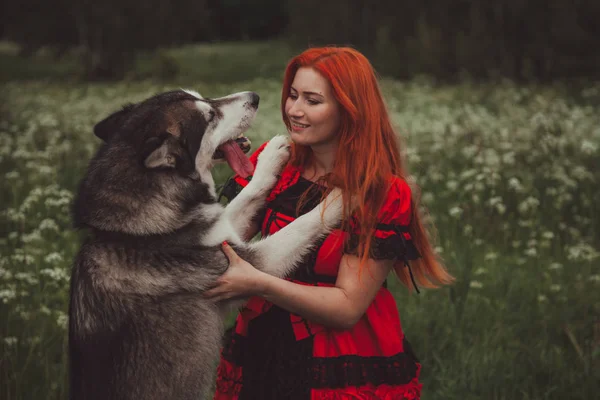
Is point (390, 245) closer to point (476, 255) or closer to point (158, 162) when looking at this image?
point (158, 162)

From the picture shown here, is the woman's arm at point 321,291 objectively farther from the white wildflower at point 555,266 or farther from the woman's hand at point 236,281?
the white wildflower at point 555,266

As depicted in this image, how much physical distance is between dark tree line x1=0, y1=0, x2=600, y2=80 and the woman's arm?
38.2 ft

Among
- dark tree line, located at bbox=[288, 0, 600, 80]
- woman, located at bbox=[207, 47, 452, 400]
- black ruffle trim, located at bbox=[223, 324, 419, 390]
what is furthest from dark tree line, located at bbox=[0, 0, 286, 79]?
black ruffle trim, located at bbox=[223, 324, 419, 390]

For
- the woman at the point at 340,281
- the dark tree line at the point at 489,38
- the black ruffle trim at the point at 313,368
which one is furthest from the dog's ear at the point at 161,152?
the dark tree line at the point at 489,38

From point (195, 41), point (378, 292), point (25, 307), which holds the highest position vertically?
point (378, 292)

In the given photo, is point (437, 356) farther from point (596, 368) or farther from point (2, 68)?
point (2, 68)

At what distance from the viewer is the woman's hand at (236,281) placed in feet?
9.05

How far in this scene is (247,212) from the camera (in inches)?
135

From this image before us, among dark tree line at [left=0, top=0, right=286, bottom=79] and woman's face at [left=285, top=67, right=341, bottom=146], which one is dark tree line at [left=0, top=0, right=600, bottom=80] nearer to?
dark tree line at [left=0, top=0, right=286, bottom=79]

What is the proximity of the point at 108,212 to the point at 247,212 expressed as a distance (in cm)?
83

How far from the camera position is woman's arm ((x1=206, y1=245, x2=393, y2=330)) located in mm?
2688

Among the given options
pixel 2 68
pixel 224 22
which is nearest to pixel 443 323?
pixel 2 68

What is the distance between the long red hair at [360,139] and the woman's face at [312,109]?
0.04 m

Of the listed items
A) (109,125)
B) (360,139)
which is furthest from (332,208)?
(109,125)
